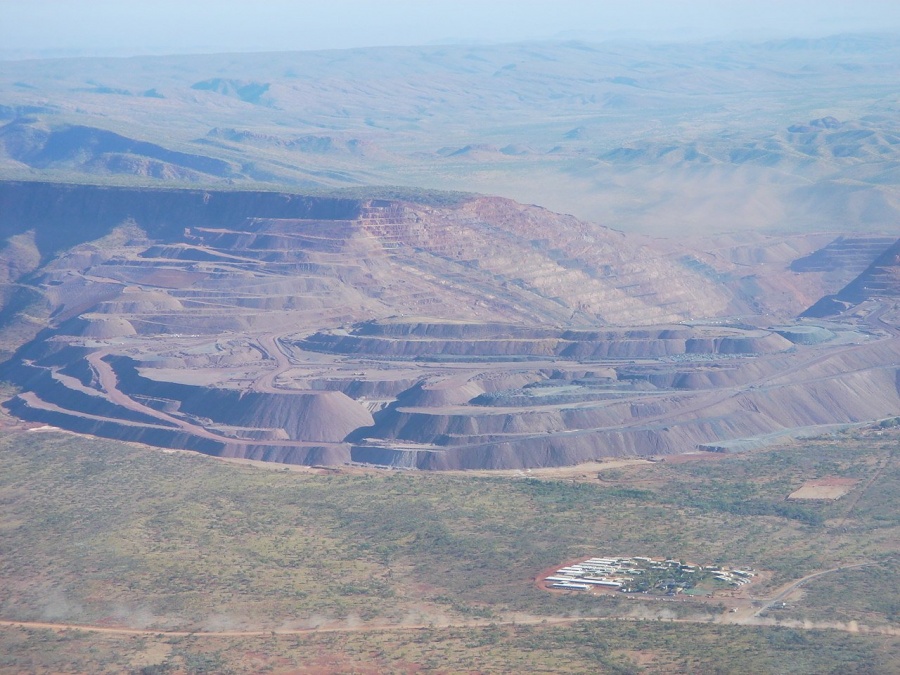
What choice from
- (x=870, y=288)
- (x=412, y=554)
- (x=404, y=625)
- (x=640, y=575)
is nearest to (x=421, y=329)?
(x=870, y=288)

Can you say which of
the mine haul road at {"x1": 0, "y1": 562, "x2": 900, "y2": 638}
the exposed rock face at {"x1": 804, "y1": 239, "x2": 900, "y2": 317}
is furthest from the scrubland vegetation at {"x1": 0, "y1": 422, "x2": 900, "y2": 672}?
the exposed rock face at {"x1": 804, "y1": 239, "x2": 900, "y2": 317}

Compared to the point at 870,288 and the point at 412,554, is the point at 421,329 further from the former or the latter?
the point at 412,554

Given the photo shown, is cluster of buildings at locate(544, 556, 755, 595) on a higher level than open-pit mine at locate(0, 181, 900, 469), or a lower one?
higher

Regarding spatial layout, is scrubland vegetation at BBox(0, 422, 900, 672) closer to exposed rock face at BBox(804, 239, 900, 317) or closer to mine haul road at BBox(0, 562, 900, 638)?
mine haul road at BBox(0, 562, 900, 638)

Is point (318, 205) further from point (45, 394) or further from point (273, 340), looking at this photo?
point (45, 394)

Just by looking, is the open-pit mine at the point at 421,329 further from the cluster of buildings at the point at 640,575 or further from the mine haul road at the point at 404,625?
the mine haul road at the point at 404,625

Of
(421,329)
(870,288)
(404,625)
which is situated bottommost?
(421,329)
